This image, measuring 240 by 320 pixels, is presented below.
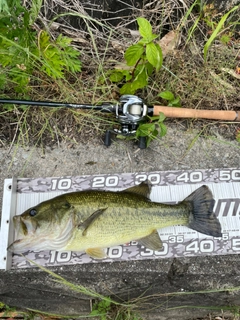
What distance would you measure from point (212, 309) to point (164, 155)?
161 cm

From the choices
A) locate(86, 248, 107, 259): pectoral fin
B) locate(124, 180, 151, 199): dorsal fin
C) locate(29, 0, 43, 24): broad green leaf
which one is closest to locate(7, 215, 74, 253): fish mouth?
locate(86, 248, 107, 259): pectoral fin

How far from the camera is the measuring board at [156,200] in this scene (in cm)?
334

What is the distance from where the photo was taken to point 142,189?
10.6 feet

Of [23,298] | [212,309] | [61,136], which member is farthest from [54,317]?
[61,136]

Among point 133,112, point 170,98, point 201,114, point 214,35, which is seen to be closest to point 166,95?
point 170,98

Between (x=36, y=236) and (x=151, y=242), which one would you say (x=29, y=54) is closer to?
(x=36, y=236)

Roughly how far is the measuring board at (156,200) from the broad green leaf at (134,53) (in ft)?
Answer: 3.38

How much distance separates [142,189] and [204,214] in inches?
22.1

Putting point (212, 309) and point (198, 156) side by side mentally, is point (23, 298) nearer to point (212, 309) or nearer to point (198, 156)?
point (212, 309)

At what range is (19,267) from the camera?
3334 mm

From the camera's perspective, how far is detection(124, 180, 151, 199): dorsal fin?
10.6 feet

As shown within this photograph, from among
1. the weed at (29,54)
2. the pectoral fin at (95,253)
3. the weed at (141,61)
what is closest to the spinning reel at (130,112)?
the weed at (141,61)

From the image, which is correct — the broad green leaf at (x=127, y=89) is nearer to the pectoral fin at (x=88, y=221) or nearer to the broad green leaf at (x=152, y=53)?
the broad green leaf at (x=152, y=53)

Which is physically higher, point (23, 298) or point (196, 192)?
point (196, 192)
